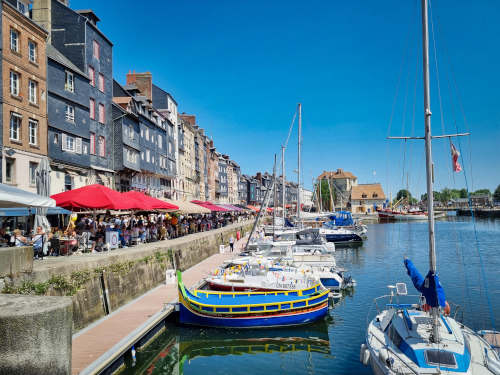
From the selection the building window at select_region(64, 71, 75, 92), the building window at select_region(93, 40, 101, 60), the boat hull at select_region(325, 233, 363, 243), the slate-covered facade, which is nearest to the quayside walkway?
the slate-covered facade

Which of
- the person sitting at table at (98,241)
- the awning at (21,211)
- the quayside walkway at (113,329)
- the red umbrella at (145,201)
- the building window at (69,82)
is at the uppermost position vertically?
the building window at (69,82)

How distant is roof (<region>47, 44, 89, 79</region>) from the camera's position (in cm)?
2832

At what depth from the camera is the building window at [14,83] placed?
78.5 feet

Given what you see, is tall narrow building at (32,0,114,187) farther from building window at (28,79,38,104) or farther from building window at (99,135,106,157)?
building window at (28,79,38,104)

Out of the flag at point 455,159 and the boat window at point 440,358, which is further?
the flag at point 455,159

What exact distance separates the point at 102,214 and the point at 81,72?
11.4 metres

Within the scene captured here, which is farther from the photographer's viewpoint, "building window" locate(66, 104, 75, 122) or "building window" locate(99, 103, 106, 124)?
"building window" locate(99, 103, 106, 124)

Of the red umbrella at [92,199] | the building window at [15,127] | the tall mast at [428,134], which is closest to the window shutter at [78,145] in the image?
the building window at [15,127]

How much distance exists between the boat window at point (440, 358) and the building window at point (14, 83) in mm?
25411

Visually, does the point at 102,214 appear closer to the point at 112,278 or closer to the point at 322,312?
the point at 112,278

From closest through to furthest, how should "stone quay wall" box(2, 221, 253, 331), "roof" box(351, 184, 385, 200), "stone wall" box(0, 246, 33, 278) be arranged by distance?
1. "stone wall" box(0, 246, 33, 278)
2. "stone quay wall" box(2, 221, 253, 331)
3. "roof" box(351, 184, 385, 200)

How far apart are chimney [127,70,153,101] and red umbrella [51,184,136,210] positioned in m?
37.1

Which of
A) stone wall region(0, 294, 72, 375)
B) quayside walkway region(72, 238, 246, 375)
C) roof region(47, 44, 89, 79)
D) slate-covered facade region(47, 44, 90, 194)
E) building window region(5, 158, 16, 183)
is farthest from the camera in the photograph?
roof region(47, 44, 89, 79)

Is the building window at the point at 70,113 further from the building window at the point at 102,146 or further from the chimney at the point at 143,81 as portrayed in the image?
the chimney at the point at 143,81
